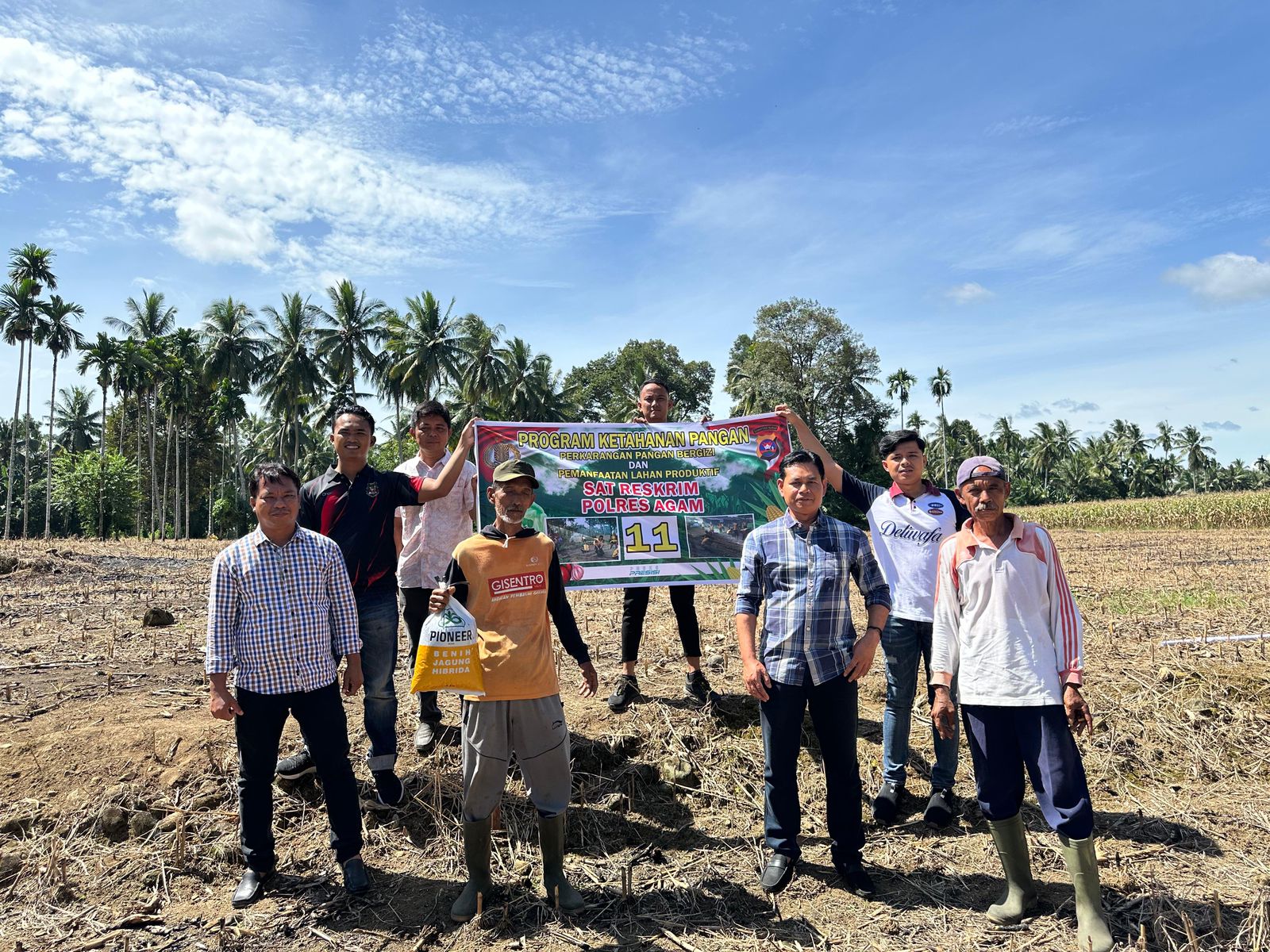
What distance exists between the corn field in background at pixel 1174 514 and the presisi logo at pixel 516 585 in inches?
1586

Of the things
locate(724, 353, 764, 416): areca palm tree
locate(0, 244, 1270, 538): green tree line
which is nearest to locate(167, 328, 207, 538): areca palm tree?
locate(0, 244, 1270, 538): green tree line

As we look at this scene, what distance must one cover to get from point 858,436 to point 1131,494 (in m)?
51.4

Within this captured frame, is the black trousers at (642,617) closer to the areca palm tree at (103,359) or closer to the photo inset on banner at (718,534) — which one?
the photo inset on banner at (718,534)

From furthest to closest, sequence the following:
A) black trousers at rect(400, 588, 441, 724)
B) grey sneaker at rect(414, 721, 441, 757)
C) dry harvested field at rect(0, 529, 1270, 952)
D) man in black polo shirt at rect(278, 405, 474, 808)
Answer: grey sneaker at rect(414, 721, 441, 757) → black trousers at rect(400, 588, 441, 724) → man in black polo shirt at rect(278, 405, 474, 808) → dry harvested field at rect(0, 529, 1270, 952)

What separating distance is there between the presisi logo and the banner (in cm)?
185

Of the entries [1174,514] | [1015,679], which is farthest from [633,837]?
[1174,514]

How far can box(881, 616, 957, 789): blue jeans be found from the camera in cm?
420

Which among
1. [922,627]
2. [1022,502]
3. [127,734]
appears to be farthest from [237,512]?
[1022,502]

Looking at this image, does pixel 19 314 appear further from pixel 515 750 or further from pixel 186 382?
pixel 515 750

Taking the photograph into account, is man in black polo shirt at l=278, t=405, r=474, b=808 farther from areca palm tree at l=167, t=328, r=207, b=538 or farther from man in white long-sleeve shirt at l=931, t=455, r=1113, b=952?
areca palm tree at l=167, t=328, r=207, b=538

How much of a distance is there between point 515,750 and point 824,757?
151cm

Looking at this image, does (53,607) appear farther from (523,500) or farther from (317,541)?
(523,500)

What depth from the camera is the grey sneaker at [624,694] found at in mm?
5332

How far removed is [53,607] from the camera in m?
9.85
